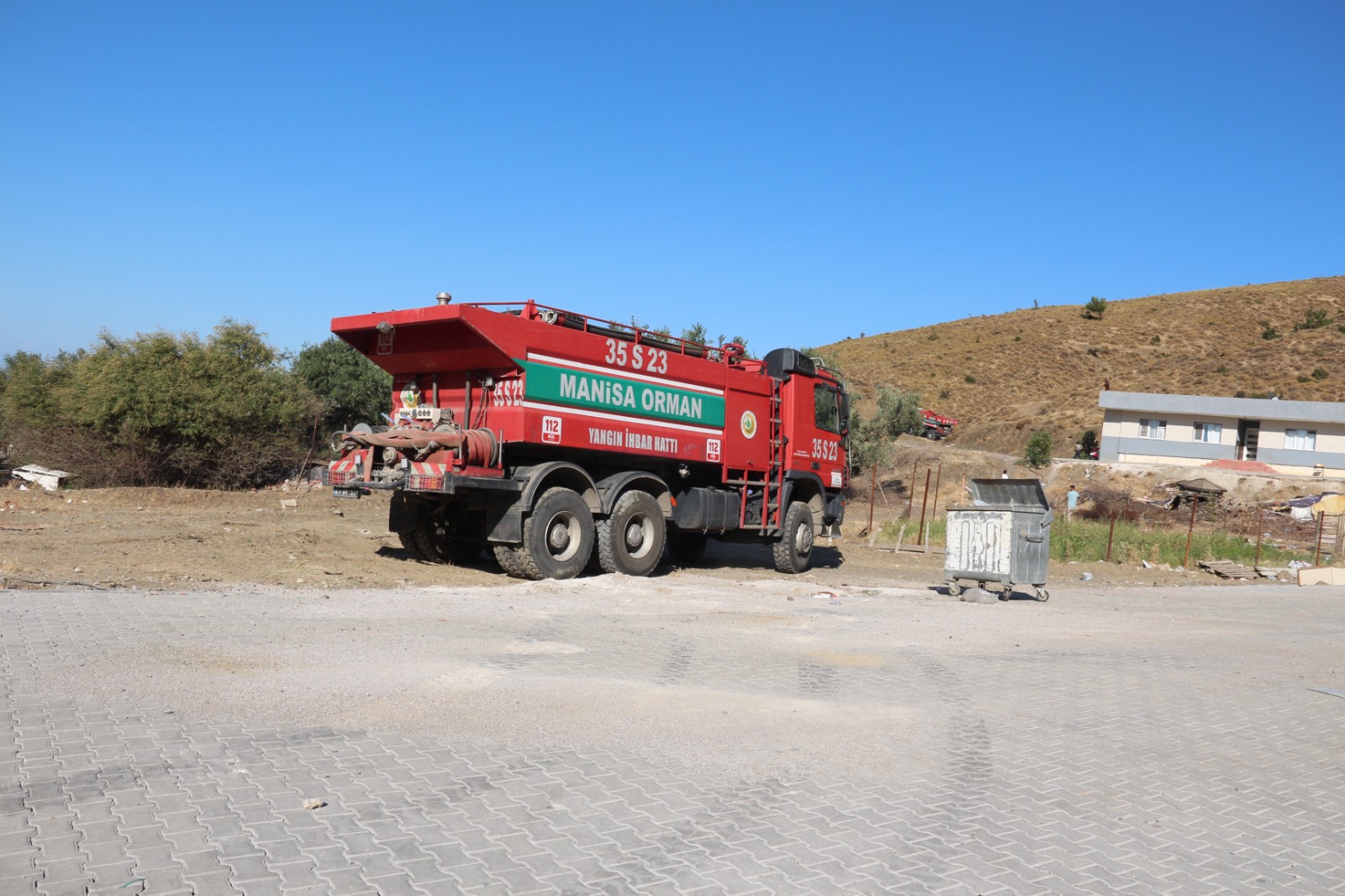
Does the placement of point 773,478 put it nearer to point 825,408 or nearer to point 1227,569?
point 825,408

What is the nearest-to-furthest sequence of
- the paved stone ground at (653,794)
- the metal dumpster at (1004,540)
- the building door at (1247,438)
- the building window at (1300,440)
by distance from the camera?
the paved stone ground at (653,794)
the metal dumpster at (1004,540)
the building window at (1300,440)
the building door at (1247,438)

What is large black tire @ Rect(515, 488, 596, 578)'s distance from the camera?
12992 mm

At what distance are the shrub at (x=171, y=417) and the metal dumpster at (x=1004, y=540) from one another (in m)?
16.9

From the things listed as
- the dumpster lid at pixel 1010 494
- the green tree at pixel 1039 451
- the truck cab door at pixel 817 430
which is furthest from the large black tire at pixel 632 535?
the green tree at pixel 1039 451

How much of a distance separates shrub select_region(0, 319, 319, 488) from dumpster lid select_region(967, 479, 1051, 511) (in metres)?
16.9

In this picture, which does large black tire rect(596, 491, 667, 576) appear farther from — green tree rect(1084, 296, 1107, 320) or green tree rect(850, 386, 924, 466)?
green tree rect(1084, 296, 1107, 320)

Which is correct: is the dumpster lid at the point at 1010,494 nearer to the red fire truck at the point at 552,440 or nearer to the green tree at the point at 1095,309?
the red fire truck at the point at 552,440

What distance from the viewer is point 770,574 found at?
17.2 meters

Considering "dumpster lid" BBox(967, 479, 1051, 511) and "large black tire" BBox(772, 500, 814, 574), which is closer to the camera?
"dumpster lid" BBox(967, 479, 1051, 511)

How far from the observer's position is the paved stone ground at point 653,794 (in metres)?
4.11

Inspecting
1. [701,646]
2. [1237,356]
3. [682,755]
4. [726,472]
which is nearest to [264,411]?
[726,472]

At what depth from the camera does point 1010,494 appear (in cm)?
1570

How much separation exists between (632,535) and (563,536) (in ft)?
4.37

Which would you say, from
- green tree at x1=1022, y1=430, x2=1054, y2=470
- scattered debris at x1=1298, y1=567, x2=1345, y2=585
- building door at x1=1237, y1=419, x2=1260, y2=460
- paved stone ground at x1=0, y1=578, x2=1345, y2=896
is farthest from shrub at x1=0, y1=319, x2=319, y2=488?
building door at x1=1237, y1=419, x2=1260, y2=460
